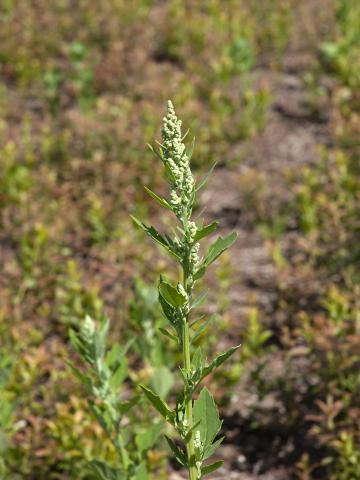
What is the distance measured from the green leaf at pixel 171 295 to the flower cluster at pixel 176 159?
0.70 ft

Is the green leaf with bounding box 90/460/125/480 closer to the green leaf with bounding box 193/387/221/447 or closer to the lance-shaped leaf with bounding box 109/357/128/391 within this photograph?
the lance-shaped leaf with bounding box 109/357/128/391

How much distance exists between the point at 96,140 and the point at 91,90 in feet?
4.24

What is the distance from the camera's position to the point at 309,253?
16.5 ft

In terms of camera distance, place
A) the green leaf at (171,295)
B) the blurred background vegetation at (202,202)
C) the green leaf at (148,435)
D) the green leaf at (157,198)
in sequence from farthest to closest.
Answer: the blurred background vegetation at (202,202) < the green leaf at (148,435) < the green leaf at (171,295) < the green leaf at (157,198)

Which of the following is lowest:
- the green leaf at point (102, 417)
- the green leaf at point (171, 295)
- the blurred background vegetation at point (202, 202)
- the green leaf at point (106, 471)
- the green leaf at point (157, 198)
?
the green leaf at point (106, 471)

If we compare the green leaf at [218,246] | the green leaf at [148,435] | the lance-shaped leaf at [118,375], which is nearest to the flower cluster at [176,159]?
the green leaf at [218,246]

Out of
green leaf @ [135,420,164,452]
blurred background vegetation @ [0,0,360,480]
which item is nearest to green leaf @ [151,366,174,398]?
blurred background vegetation @ [0,0,360,480]

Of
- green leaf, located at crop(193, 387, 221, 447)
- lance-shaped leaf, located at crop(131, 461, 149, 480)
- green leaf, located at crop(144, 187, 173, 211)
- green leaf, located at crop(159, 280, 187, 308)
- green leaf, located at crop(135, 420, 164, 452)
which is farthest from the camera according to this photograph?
green leaf, located at crop(135, 420, 164, 452)

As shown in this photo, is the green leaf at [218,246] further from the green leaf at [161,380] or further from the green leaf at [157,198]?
the green leaf at [161,380]

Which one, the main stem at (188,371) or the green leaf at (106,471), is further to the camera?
the green leaf at (106,471)

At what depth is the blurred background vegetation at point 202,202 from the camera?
3.75 m

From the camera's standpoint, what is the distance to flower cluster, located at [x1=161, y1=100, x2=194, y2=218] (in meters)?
1.89

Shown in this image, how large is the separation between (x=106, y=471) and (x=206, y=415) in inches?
33.6

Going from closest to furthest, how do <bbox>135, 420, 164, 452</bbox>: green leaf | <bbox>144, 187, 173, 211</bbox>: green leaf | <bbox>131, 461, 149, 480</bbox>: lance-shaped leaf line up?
1. <bbox>144, 187, 173, 211</bbox>: green leaf
2. <bbox>131, 461, 149, 480</bbox>: lance-shaped leaf
3. <bbox>135, 420, 164, 452</bbox>: green leaf
